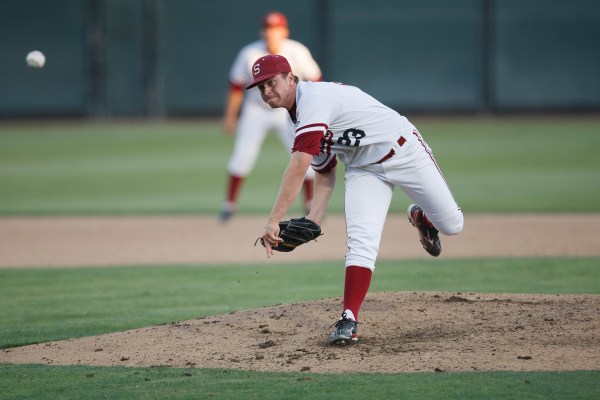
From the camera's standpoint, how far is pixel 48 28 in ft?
Answer: 79.3

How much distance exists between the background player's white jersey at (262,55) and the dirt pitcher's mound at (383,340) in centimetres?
493

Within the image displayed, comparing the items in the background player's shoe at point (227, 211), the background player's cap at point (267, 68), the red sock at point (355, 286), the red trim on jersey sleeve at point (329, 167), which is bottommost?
the red sock at point (355, 286)

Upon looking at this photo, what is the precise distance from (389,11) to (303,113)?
63.5 ft

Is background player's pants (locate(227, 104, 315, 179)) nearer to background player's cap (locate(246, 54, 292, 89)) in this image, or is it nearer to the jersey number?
the jersey number

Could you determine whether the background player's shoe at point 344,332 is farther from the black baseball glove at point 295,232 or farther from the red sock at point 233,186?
the red sock at point 233,186

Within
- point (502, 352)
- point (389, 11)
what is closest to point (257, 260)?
point (502, 352)

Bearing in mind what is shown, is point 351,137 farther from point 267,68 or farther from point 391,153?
point 267,68

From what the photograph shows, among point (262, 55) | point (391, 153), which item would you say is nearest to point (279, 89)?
point (391, 153)

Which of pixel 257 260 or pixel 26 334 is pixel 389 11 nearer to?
pixel 257 260

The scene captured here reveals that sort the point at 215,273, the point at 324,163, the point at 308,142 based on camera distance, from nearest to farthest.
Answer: the point at 308,142 → the point at 324,163 → the point at 215,273

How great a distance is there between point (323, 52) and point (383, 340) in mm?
18837

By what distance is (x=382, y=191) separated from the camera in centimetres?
562

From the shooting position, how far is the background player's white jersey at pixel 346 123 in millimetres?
5203

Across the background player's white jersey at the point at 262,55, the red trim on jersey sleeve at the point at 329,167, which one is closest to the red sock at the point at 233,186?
the background player's white jersey at the point at 262,55
